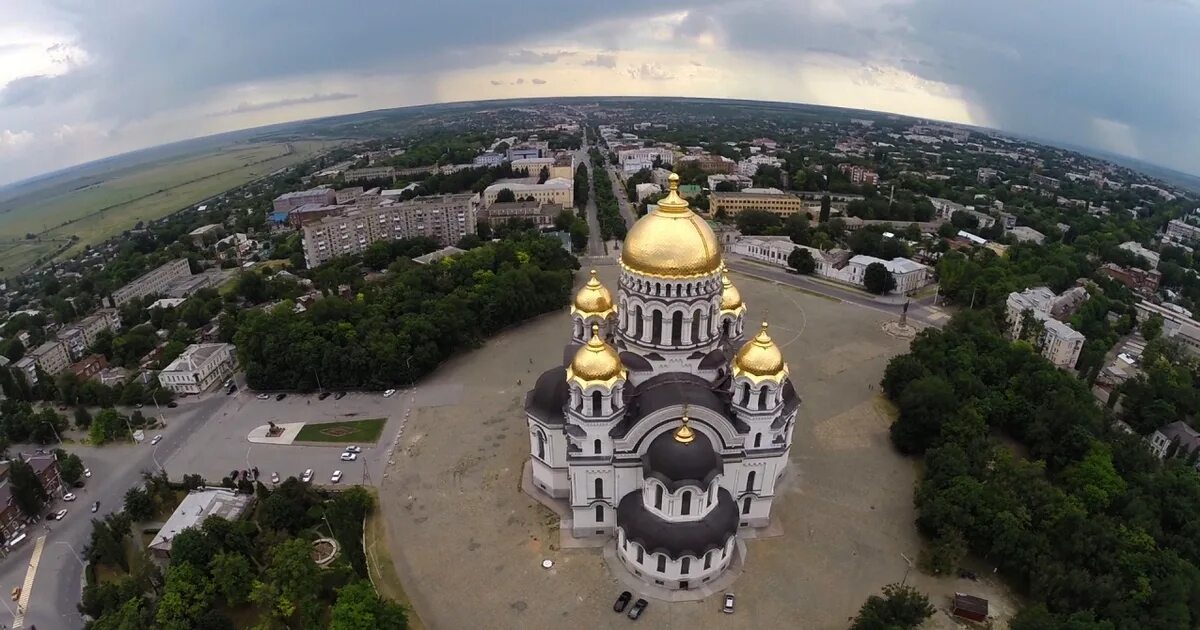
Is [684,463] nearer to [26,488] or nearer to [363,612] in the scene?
[363,612]

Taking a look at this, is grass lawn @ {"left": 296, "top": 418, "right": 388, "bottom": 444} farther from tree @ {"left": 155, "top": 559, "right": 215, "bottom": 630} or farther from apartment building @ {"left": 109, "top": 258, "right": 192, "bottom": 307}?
apartment building @ {"left": 109, "top": 258, "right": 192, "bottom": 307}

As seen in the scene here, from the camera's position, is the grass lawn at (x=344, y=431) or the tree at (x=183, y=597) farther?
the grass lawn at (x=344, y=431)

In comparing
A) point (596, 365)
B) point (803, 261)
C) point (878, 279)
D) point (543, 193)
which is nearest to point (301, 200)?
point (543, 193)

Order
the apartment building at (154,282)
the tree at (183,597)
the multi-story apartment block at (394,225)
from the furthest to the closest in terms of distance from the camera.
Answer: the multi-story apartment block at (394,225), the apartment building at (154,282), the tree at (183,597)

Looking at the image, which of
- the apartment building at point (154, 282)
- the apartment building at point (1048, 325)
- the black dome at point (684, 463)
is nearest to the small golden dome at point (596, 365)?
the black dome at point (684, 463)

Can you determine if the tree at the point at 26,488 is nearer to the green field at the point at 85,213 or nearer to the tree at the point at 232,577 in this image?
the tree at the point at 232,577

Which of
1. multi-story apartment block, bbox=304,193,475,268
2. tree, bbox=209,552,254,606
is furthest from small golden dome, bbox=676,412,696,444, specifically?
multi-story apartment block, bbox=304,193,475,268
